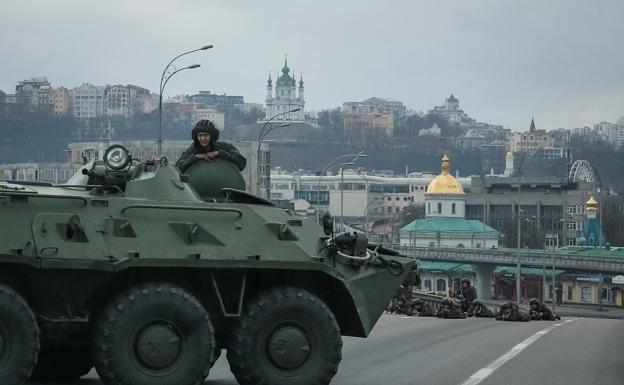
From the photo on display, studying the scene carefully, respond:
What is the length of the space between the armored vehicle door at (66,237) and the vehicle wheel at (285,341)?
1566 millimetres

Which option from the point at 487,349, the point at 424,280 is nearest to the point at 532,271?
the point at 424,280

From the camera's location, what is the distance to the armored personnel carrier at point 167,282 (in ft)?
44.7

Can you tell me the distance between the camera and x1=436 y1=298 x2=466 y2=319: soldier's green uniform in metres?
38.2

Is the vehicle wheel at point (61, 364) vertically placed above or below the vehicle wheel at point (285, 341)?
below

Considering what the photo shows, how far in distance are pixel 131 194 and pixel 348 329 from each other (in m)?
2.45

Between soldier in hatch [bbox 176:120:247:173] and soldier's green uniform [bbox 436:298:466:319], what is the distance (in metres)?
22.2

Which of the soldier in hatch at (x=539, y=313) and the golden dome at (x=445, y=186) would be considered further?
the golden dome at (x=445, y=186)

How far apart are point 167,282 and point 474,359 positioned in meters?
6.58

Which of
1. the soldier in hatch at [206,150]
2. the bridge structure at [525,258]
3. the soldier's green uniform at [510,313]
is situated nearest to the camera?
the soldier in hatch at [206,150]

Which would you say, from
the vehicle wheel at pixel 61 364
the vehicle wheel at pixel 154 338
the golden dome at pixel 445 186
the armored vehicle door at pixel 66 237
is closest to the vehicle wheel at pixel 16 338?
the armored vehicle door at pixel 66 237

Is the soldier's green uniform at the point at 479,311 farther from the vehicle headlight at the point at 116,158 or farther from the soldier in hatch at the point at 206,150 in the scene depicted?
the vehicle headlight at the point at 116,158

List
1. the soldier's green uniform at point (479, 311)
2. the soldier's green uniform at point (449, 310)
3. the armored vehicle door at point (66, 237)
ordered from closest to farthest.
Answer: the armored vehicle door at point (66, 237) < the soldier's green uniform at point (449, 310) < the soldier's green uniform at point (479, 311)

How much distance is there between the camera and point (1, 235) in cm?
1337

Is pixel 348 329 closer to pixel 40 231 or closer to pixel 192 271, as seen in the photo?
pixel 192 271
